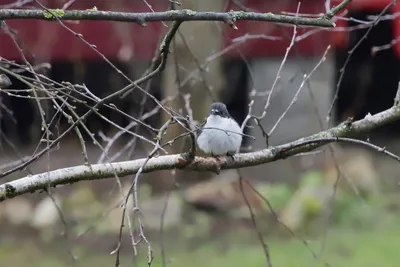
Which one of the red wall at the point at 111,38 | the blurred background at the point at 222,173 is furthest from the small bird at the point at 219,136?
the red wall at the point at 111,38

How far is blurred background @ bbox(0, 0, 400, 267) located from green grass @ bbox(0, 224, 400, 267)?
0.02 m

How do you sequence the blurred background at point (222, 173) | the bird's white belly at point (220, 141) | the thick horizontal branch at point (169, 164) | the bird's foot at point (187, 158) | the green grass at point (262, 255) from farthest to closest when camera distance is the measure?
the blurred background at point (222, 173), the green grass at point (262, 255), the bird's white belly at point (220, 141), the bird's foot at point (187, 158), the thick horizontal branch at point (169, 164)

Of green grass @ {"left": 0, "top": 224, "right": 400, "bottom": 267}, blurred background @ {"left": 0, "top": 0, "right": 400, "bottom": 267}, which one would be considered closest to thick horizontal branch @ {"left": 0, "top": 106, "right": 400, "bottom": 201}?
blurred background @ {"left": 0, "top": 0, "right": 400, "bottom": 267}

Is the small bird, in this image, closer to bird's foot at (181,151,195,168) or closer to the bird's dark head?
the bird's dark head

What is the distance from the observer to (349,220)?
6801 mm

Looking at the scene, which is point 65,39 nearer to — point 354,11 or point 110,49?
point 110,49

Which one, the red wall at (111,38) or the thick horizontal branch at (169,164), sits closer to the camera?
the thick horizontal branch at (169,164)

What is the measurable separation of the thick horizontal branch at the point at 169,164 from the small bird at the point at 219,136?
99 centimetres

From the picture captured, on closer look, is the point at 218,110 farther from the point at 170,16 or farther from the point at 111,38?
the point at 111,38

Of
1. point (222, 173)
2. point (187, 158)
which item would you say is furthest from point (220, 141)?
point (222, 173)

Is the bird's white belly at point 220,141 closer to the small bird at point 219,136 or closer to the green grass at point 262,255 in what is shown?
the small bird at point 219,136

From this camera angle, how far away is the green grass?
580 centimetres

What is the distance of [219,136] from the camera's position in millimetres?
3617

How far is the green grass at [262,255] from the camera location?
5797mm
